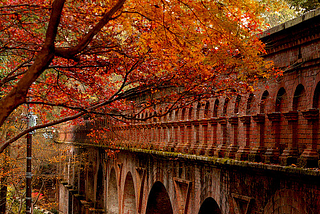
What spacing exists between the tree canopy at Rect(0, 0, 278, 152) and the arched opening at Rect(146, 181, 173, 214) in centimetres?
767

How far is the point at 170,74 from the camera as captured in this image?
424 inches

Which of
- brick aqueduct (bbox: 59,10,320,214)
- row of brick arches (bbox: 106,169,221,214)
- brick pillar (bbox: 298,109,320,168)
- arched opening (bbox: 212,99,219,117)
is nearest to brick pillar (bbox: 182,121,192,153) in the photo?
brick aqueduct (bbox: 59,10,320,214)

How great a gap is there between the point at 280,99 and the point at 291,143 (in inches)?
40.2

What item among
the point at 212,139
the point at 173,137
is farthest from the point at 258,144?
the point at 173,137

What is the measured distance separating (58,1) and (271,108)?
16.4ft

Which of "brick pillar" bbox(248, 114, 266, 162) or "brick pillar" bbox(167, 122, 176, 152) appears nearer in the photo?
"brick pillar" bbox(248, 114, 266, 162)

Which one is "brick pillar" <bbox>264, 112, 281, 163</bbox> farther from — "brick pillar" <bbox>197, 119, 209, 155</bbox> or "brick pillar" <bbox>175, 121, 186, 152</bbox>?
"brick pillar" <bbox>175, 121, 186, 152</bbox>

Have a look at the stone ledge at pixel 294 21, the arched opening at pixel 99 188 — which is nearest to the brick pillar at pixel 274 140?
the stone ledge at pixel 294 21

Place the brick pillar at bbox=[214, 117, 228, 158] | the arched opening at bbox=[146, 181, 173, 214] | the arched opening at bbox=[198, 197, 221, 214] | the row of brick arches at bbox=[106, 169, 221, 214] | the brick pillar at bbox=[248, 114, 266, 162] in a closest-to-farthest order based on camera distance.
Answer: the brick pillar at bbox=[248, 114, 266, 162]
the brick pillar at bbox=[214, 117, 228, 158]
the arched opening at bbox=[198, 197, 221, 214]
the row of brick arches at bbox=[106, 169, 221, 214]
the arched opening at bbox=[146, 181, 173, 214]

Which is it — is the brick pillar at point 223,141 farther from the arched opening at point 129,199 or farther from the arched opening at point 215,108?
the arched opening at point 129,199

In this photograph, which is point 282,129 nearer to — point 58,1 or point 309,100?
point 309,100

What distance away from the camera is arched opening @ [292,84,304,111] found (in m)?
7.94

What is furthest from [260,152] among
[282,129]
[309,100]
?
[309,100]

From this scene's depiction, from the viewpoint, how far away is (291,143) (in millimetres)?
8000
